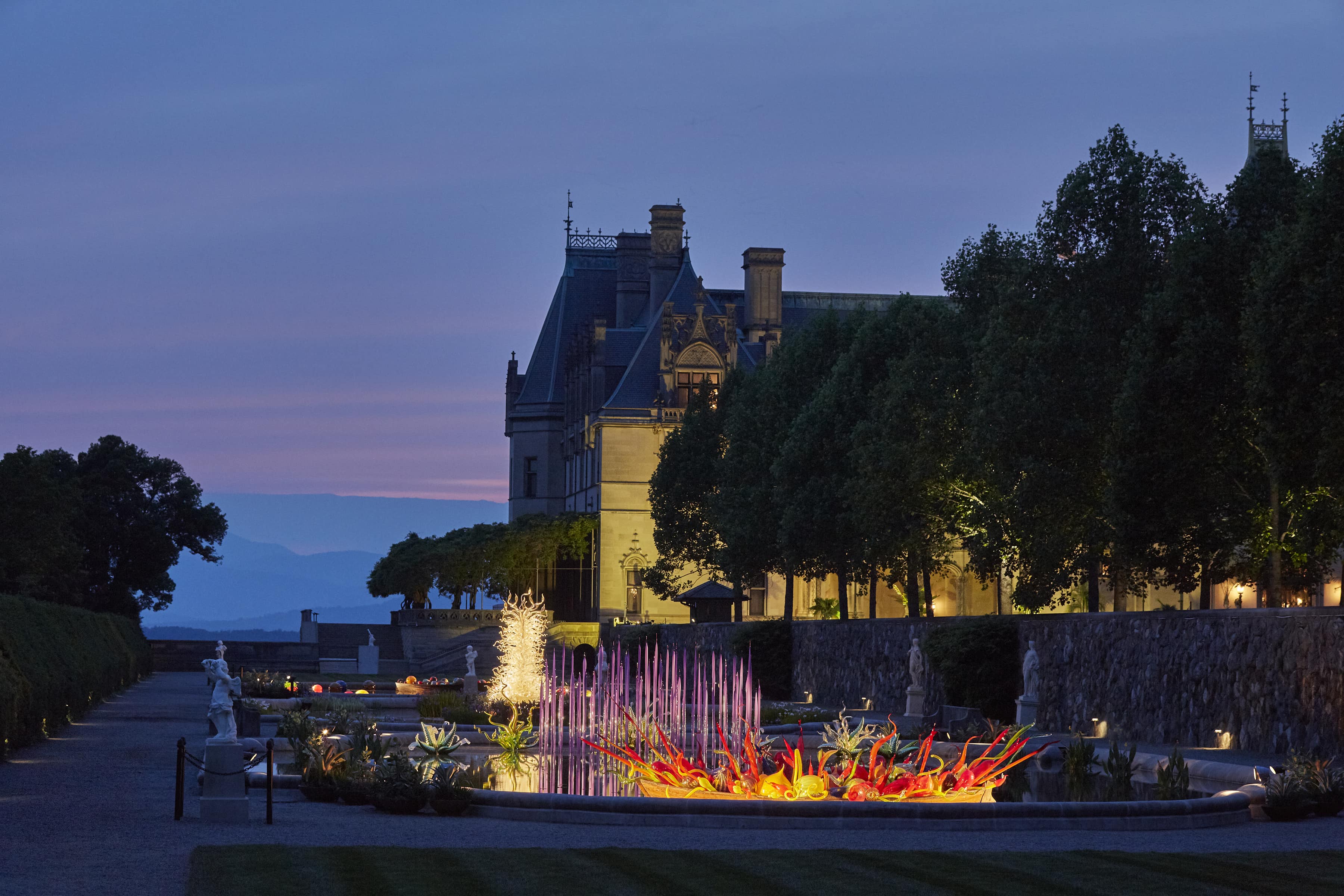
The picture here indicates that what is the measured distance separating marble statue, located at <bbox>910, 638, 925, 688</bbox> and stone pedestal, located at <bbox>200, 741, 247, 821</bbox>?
25758 mm

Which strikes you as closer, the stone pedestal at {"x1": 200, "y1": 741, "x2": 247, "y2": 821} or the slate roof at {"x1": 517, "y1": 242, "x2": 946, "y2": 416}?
the stone pedestal at {"x1": 200, "y1": 741, "x2": 247, "y2": 821}

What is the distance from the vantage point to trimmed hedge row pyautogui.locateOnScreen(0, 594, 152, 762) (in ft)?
95.2

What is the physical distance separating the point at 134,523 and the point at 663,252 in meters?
37.8

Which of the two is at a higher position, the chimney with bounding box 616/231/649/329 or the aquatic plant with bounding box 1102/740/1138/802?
the chimney with bounding box 616/231/649/329

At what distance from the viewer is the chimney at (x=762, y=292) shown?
110500 mm

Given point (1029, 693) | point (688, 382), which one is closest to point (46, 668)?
point (1029, 693)

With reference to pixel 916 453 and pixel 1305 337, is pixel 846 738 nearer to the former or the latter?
pixel 1305 337

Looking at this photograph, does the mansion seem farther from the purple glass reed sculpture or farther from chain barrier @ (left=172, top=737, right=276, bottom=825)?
chain barrier @ (left=172, top=737, right=276, bottom=825)

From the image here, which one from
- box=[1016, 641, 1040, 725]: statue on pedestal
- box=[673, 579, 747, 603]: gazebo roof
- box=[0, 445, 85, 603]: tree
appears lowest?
box=[1016, 641, 1040, 725]: statue on pedestal

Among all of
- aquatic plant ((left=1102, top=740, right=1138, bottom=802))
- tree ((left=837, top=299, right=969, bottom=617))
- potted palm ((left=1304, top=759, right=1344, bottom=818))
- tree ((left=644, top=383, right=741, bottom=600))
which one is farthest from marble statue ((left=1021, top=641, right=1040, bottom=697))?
tree ((left=644, top=383, right=741, bottom=600))

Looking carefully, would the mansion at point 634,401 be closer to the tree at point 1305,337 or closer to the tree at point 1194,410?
the tree at point 1194,410

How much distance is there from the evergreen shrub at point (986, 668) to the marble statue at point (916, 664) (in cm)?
189

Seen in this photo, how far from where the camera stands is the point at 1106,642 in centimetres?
3622

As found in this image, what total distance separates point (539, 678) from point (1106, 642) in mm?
15777
